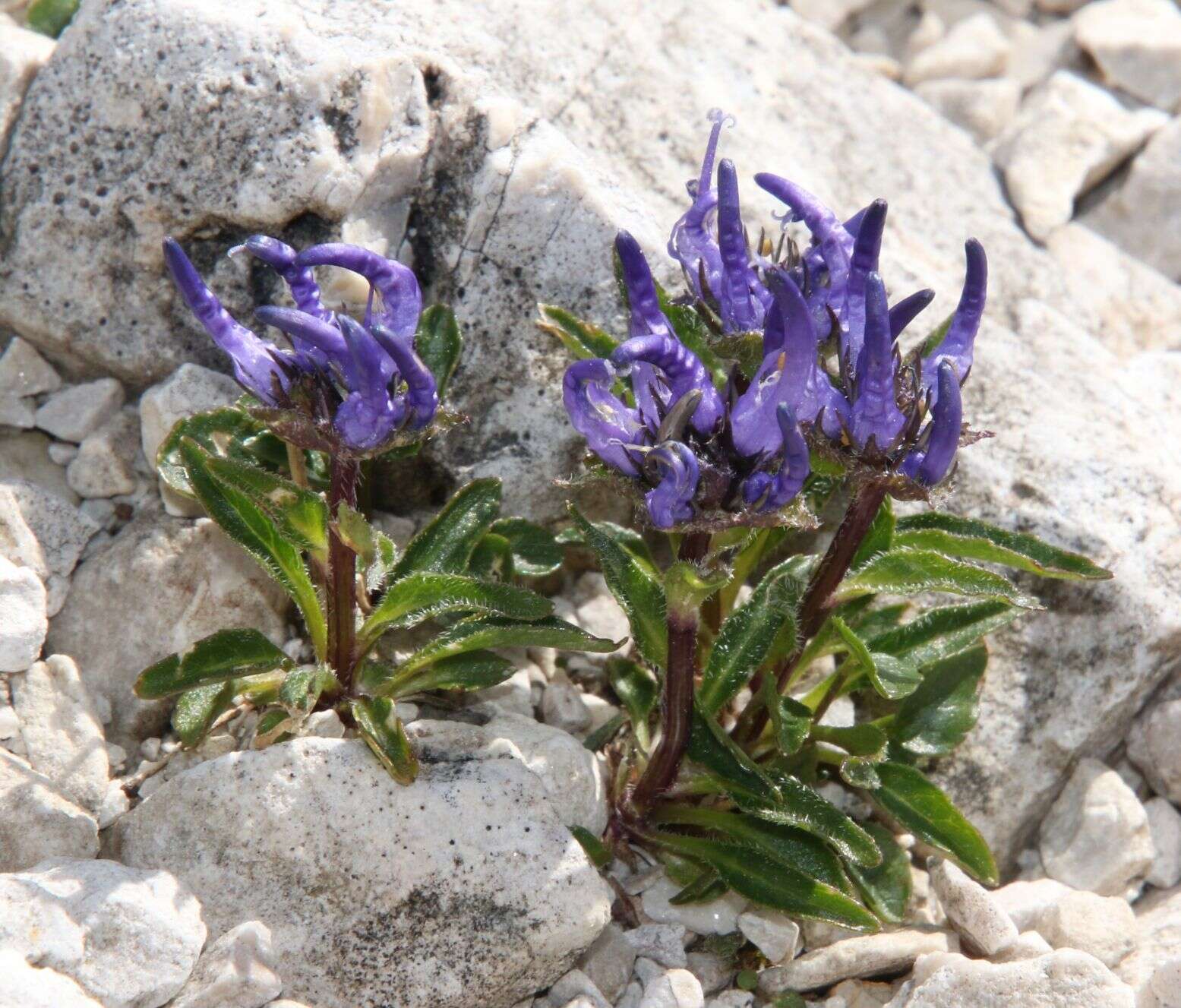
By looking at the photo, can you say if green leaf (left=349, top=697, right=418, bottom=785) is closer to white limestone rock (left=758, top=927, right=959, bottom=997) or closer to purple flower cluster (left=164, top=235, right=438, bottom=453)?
purple flower cluster (left=164, top=235, right=438, bottom=453)

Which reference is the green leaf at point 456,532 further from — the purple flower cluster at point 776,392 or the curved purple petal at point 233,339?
the purple flower cluster at point 776,392

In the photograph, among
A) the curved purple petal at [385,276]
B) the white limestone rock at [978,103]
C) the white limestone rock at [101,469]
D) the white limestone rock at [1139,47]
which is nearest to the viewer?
the curved purple petal at [385,276]

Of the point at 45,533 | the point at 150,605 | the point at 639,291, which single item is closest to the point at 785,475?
the point at 639,291

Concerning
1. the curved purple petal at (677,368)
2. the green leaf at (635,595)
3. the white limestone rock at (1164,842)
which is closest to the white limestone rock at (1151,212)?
the white limestone rock at (1164,842)

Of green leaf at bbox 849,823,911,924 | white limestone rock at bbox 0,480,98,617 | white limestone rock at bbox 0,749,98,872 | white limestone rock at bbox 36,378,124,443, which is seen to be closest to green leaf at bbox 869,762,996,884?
green leaf at bbox 849,823,911,924

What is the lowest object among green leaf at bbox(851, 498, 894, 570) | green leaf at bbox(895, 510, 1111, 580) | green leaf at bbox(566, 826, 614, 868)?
green leaf at bbox(566, 826, 614, 868)
